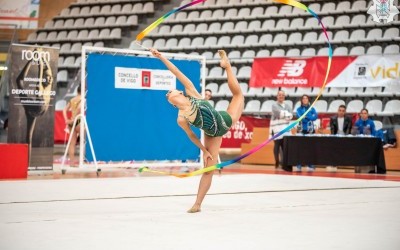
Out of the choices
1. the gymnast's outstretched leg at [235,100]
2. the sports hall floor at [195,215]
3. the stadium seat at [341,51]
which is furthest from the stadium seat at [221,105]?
the gymnast's outstretched leg at [235,100]

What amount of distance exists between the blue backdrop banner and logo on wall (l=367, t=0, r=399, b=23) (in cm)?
674

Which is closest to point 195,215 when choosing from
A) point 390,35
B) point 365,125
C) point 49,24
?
point 365,125

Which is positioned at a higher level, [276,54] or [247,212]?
[276,54]

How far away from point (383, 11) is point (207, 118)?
12.3 m

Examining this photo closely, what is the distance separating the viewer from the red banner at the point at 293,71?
17.2m

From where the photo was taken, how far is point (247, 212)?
677 cm

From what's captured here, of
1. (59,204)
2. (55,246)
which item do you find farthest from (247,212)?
(55,246)

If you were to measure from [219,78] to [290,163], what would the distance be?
20.4ft

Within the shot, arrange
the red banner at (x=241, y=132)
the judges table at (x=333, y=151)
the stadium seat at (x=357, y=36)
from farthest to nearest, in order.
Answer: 1. the stadium seat at (x=357, y=36)
2. the red banner at (x=241, y=132)
3. the judges table at (x=333, y=151)

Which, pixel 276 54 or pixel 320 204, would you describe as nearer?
pixel 320 204

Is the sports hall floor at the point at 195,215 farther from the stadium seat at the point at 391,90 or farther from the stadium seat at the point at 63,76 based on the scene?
the stadium seat at the point at 63,76

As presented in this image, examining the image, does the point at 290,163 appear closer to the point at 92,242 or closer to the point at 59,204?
the point at 59,204

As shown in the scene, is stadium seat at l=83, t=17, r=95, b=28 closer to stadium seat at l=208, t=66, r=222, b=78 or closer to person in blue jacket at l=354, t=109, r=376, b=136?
stadium seat at l=208, t=66, r=222, b=78

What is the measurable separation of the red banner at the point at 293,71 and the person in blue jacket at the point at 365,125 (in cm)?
272
